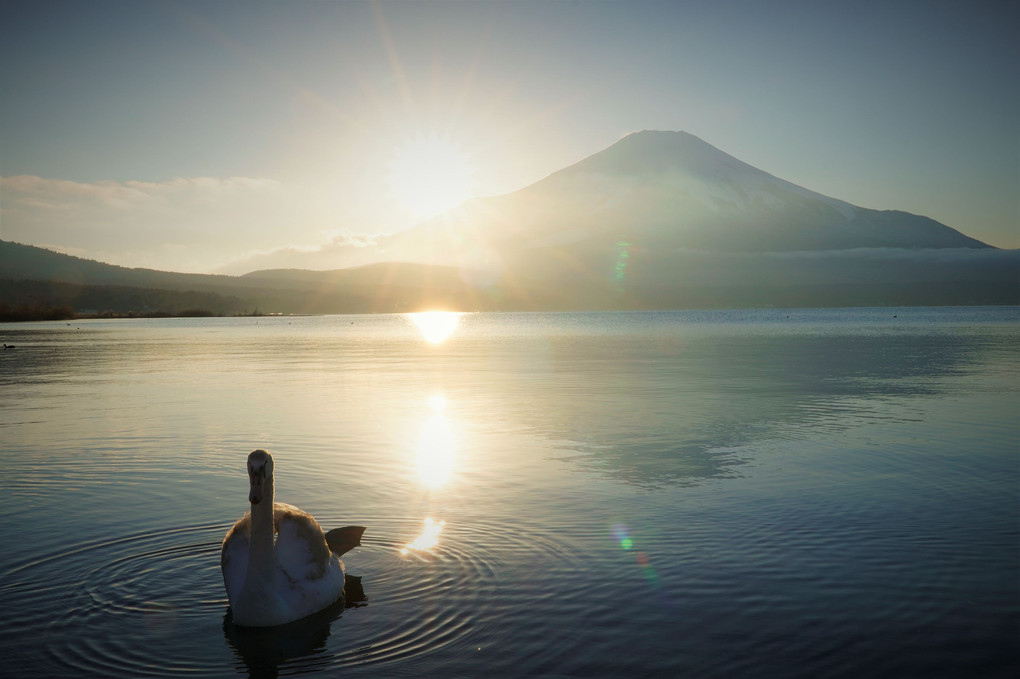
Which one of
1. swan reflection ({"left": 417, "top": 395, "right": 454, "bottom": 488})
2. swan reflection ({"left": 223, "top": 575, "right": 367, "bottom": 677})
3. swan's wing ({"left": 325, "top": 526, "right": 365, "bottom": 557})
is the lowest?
swan reflection ({"left": 223, "top": 575, "right": 367, "bottom": 677})

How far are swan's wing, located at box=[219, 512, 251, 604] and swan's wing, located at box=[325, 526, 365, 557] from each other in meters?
1.22

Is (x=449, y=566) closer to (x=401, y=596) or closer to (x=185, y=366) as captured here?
(x=401, y=596)

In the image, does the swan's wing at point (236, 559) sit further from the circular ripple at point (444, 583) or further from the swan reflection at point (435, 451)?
the swan reflection at point (435, 451)

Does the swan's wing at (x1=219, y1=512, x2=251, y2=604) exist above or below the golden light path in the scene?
above

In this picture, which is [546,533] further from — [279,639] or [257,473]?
[257,473]

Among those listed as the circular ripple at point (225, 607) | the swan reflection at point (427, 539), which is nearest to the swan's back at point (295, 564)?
the circular ripple at point (225, 607)

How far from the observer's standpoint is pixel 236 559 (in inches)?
415

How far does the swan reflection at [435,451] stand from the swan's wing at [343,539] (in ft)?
19.5

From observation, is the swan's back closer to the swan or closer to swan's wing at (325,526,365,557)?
the swan

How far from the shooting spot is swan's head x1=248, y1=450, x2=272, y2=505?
9773mm

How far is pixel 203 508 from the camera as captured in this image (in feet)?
51.8

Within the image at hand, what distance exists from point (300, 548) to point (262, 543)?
0.73 meters

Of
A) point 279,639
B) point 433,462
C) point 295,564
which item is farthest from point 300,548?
point 433,462

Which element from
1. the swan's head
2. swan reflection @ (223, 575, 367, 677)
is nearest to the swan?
the swan's head
